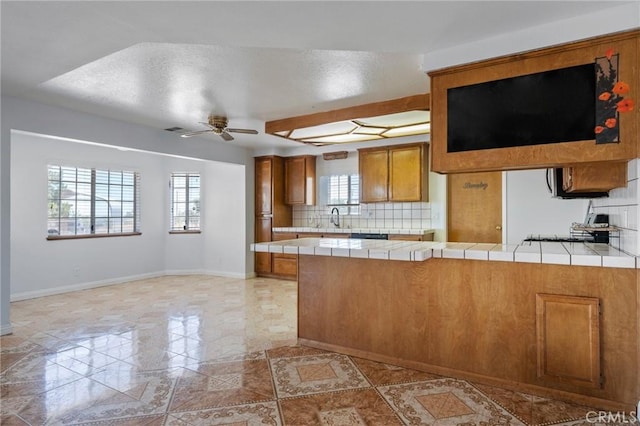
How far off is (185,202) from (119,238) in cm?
130

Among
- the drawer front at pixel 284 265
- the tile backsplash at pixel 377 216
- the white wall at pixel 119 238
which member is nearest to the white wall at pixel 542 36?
the tile backsplash at pixel 377 216

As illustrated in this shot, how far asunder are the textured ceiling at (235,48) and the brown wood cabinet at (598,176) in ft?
2.99

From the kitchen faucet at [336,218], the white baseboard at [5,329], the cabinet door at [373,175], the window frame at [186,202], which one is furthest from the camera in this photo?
the window frame at [186,202]

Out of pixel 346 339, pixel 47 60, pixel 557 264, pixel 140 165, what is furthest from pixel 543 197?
pixel 140 165

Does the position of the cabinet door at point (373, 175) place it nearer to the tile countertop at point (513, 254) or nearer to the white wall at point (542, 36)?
the tile countertop at point (513, 254)

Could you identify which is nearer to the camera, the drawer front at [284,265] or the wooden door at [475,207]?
the wooden door at [475,207]

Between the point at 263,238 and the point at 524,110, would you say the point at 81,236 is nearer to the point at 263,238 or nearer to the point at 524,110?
the point at 263,238

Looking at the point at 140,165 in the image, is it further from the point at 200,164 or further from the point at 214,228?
the point at 214,228

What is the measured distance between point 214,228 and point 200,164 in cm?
122

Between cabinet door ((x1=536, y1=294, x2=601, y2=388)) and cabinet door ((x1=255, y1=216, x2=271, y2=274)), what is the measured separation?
4737mm

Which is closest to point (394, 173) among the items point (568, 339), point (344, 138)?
point (344, 138)

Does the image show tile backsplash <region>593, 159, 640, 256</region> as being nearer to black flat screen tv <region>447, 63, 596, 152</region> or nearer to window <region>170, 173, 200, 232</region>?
black flat screen tv <region>447, 63, 596, 152</region>

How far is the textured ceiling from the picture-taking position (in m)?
1.93

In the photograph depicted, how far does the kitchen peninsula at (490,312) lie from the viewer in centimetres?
202
